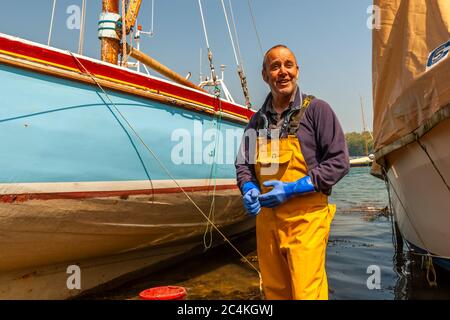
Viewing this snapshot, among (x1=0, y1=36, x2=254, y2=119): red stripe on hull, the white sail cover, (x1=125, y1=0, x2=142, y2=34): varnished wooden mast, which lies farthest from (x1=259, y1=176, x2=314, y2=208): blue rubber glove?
(x1=125, y1=0, x2=142, y2=34): varnished wooden mast

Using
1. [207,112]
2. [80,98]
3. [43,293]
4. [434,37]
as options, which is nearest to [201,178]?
[207,112]

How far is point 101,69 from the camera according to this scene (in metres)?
3.86

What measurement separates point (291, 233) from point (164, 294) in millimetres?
2292

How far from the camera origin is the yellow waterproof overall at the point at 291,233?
2328 mm

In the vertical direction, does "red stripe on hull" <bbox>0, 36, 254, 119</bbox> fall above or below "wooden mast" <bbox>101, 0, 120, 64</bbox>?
below

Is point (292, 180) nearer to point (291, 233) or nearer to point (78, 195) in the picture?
point (291, 233)

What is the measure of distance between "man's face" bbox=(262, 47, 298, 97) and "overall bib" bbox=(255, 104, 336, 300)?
378 millimetres

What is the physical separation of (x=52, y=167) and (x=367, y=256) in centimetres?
547

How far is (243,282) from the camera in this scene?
5.08 meters

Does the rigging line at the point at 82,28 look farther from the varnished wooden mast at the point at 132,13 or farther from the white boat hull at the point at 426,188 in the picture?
the white boat hull at the point at 426,188

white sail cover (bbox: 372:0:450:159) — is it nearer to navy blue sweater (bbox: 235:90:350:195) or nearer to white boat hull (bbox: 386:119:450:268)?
white boat hull (bbox: 386:119:450:268)

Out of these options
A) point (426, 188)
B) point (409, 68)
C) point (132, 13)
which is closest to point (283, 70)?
point (409, 68)

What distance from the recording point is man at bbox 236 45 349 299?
2.35 m
